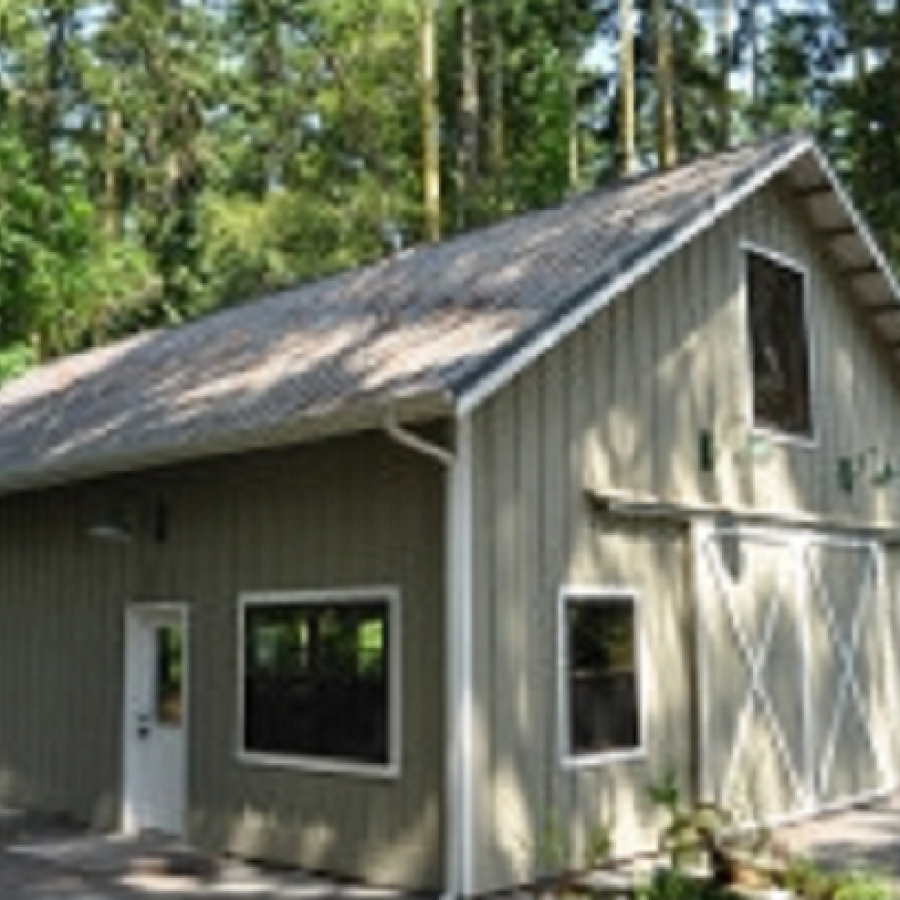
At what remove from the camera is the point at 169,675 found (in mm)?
13242

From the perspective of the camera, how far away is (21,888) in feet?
35.6

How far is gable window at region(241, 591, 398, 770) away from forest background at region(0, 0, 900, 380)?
1605 centimetres

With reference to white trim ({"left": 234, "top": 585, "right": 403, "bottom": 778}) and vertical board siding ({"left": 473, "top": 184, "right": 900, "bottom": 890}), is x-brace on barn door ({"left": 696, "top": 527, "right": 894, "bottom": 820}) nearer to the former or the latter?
vertical board siding ({"left": 473, "top": 184, "right": 900, "bottom": 890})

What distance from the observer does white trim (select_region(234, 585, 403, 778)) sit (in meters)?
10.9

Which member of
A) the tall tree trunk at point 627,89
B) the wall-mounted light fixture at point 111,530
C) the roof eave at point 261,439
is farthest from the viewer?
the tall tree trunk at point 627,89

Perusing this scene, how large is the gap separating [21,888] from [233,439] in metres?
3.46

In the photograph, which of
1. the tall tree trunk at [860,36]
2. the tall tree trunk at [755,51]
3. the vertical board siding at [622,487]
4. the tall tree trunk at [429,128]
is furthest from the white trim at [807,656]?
the tall tree trunk at [755,51]

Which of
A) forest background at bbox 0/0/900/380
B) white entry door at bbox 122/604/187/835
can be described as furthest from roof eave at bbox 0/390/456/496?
forest background at bbox 0/0/900/380

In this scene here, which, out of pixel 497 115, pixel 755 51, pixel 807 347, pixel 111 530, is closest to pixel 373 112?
pixel 497 115

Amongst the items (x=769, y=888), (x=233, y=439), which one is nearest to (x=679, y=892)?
(x=769, y=888)

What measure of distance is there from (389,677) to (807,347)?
20.2 ft

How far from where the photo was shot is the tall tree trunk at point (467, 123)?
107 feet

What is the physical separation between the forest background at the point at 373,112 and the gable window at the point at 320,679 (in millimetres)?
16052

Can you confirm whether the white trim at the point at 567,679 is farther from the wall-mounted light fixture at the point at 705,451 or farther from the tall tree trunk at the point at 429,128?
the tall tree trunk at the point at 429,128
